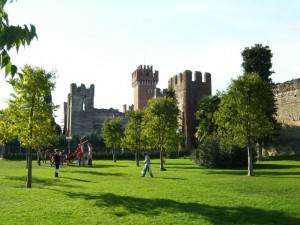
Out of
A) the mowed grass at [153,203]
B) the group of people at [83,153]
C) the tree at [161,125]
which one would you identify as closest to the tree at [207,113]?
the group of people at [83,153]

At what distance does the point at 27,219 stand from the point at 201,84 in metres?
46.0

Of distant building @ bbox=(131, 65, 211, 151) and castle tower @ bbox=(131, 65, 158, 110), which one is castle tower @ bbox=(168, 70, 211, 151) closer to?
distant building @ bbox=(131, 65, 211, 151)

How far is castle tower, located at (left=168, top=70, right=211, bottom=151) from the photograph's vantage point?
170 ft

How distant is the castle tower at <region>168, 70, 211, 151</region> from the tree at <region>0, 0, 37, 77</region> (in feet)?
156

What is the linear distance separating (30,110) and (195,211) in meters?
9.68

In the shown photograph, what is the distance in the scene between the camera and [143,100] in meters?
80.5

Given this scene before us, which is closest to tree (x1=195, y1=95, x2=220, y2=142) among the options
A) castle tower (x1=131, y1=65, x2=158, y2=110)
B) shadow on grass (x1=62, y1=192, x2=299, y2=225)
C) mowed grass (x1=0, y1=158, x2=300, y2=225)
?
mowed grass (x1=0, y1=158, x2=300, y2=225)

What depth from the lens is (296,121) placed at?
39719 millimetres

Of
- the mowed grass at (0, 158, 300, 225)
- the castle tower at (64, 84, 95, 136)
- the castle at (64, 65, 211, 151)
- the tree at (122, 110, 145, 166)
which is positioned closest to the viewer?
the mowed grass at (0, 158, 300, 225)

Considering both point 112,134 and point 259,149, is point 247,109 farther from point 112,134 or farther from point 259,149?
point 112,134

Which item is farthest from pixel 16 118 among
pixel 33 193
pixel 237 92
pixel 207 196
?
pixel 237 92

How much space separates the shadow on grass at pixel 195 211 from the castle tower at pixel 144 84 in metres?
68.0

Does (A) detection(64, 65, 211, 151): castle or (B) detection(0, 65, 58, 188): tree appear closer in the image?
(B) detection(0, 65, 58, 188): tree

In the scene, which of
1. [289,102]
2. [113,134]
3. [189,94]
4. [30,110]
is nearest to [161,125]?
[30,110]
